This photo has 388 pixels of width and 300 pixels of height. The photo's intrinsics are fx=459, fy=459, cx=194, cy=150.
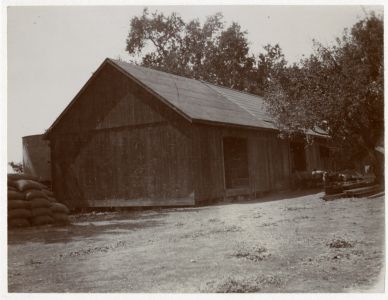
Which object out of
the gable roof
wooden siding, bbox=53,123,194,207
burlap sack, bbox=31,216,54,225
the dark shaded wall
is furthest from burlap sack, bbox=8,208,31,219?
the dark shaded wall

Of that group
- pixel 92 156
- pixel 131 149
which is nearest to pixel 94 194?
pixel 92 156

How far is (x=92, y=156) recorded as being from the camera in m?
18.2

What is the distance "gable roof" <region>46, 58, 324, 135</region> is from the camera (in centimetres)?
1614

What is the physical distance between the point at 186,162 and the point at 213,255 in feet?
27.5

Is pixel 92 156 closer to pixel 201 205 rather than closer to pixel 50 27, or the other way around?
pixel 201 205

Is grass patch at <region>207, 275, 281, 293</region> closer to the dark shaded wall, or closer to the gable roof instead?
the gable roof

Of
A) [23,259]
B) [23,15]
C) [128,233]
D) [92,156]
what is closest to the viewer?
[23,259]

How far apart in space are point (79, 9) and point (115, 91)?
8.87m

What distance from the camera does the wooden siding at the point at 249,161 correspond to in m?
15.9

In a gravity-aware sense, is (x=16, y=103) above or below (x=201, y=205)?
above

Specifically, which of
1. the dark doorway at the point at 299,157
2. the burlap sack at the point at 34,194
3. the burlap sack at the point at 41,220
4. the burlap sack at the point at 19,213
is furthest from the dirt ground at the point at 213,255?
the dark doorway at the point at 299,157

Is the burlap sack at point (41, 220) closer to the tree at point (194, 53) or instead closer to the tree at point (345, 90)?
the tree at point (345, 90)

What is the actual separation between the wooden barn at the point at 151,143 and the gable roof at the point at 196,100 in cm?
6

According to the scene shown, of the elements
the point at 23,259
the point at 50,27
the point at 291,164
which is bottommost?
the point at 23,259
